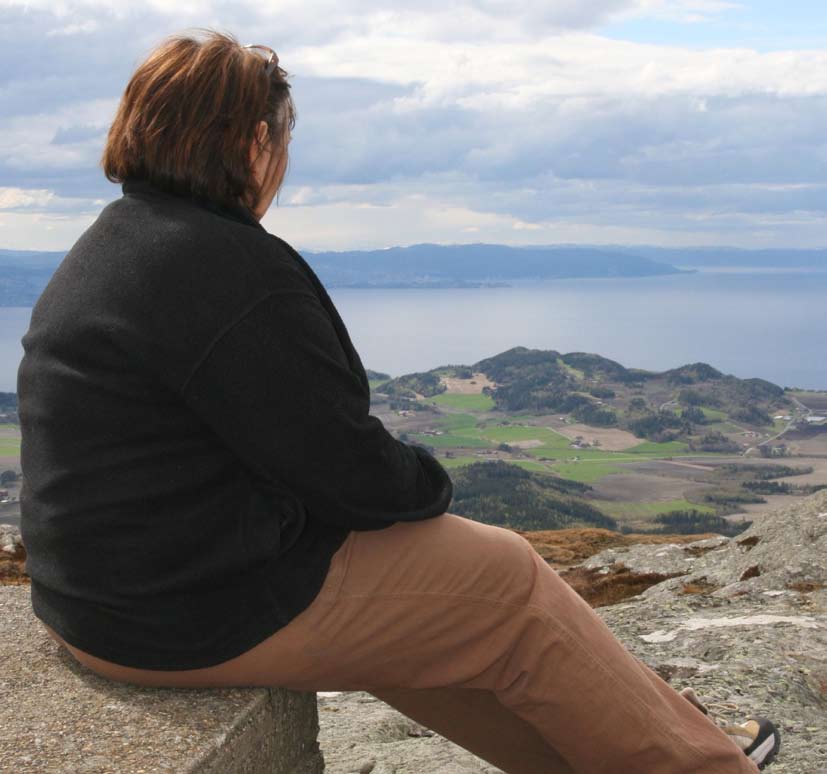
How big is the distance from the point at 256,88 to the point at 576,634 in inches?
81.4

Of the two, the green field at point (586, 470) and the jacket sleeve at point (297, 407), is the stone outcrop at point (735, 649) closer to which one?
the jacket sleeve at point (297, 407)

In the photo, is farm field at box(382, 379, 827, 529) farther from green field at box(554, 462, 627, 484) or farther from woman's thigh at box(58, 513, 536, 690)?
woman's thigh at box(58, 513, 536, 690)

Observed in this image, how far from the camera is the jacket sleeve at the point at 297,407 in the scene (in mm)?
2654

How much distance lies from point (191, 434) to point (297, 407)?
0.36 meters

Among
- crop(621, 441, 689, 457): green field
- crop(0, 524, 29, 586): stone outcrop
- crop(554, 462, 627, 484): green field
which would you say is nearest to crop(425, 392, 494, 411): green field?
crop(621, 441, 689, 457): green field

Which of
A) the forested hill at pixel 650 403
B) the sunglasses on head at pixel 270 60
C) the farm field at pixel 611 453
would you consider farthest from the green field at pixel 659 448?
the sunglasses on head at pixel 270 60

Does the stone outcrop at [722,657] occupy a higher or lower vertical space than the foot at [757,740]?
lower

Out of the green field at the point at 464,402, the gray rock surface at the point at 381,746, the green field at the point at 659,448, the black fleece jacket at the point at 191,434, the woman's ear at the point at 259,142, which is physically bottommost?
the green field at the point at 464,402

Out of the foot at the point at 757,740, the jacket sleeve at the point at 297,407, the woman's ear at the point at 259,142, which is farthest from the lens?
the foot at the point at 757,740

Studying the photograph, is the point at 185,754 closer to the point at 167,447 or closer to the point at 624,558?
the point at 167,447

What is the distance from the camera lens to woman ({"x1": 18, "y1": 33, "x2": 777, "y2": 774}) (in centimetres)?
270

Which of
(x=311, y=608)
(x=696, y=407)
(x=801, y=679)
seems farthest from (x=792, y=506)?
(x=696, y=407)

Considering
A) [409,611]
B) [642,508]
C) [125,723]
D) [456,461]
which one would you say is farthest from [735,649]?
[456,461]

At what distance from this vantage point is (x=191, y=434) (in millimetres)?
2787
